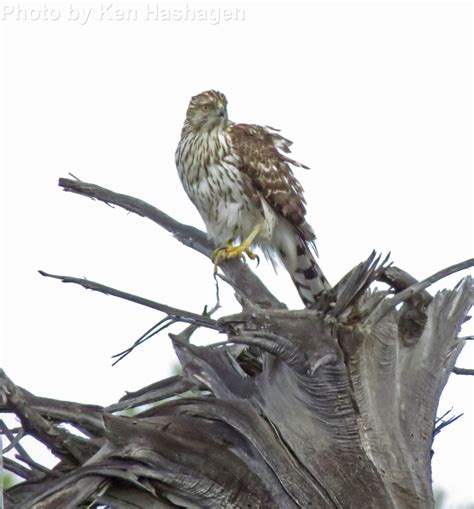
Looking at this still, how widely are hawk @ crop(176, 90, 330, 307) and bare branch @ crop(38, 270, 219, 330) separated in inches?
77.2

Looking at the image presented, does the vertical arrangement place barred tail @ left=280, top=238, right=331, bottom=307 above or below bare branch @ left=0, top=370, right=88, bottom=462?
above

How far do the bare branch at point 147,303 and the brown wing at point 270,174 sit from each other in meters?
2.41

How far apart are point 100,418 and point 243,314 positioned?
115 centimetres

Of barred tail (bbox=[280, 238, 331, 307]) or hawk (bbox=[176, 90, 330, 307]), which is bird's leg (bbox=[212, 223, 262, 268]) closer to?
hawk (bbox=[176, 90, 330, 307])

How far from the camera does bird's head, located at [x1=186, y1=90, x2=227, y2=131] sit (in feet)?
26.2

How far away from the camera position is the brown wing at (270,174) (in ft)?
25.2

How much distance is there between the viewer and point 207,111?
8.09 metres

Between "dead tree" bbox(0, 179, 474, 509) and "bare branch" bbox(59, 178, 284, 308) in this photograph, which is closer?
"dead tree" bbox(0, 179, 474, 509)

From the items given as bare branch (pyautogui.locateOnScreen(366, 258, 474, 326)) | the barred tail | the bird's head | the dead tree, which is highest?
the bird's head

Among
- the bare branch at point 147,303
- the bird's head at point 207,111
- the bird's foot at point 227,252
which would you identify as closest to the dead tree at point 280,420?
the bare branch at point 147,303

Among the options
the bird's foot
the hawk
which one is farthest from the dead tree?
the hawk

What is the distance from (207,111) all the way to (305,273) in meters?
1.46

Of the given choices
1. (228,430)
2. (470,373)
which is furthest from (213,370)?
(470,373)

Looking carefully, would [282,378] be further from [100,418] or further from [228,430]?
[100,418]
